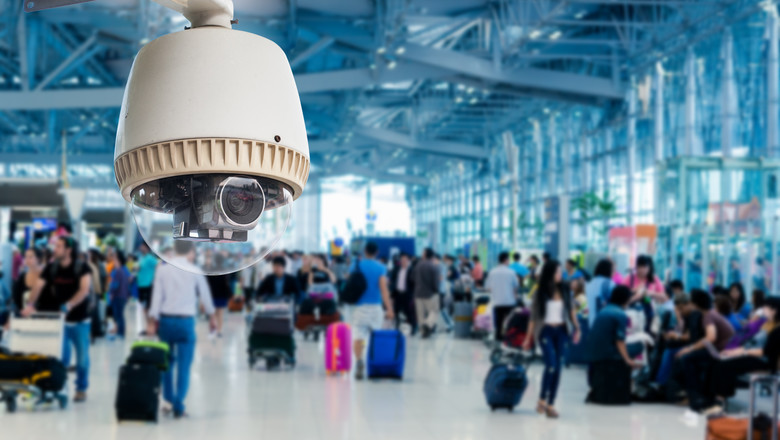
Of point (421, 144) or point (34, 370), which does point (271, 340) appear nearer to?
point (34, 370)

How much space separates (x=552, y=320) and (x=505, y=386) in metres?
0.88

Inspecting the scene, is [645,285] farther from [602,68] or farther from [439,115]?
[439,115]

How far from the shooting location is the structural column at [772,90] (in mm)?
21328

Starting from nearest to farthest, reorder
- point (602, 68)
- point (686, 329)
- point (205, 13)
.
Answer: point (205, 13) < point (686, 329) < point (602, 68)

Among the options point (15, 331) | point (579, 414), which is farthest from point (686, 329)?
point (15, 331)

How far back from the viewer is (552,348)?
9.03 meters

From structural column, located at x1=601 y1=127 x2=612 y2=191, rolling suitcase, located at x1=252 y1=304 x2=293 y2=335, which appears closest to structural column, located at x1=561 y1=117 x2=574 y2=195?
structural column, located at x1=601 y1=127 x2=612 y2=191

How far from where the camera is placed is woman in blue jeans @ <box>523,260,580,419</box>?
902 centimetres

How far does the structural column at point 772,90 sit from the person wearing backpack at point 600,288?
1055cm

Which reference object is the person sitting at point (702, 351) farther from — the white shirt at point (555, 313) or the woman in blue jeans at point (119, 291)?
the woman in blue jeans at point (119, 291)

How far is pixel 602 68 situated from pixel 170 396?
91.0 feet

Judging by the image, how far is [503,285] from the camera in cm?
1510

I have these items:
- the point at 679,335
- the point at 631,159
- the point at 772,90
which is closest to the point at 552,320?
the point at 679,335

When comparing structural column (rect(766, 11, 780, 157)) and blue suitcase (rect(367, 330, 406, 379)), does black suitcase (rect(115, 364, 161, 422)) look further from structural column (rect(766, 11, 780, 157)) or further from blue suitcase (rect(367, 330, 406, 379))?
structural column (rect(766, 11, 780, 157))
